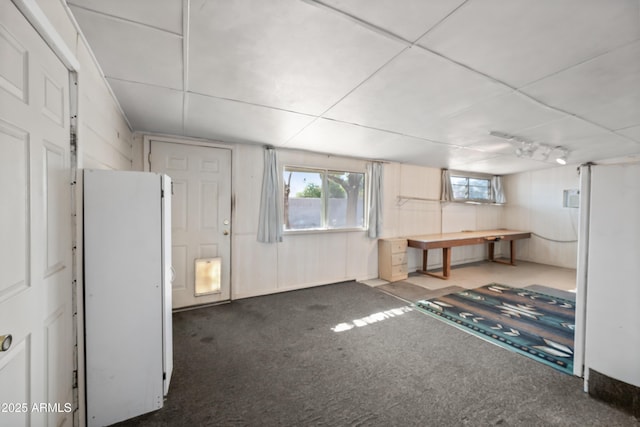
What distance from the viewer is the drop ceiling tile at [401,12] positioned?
1.18 metres

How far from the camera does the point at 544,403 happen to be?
1.73 meters

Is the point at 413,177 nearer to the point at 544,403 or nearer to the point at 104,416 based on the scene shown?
the point at 544,403

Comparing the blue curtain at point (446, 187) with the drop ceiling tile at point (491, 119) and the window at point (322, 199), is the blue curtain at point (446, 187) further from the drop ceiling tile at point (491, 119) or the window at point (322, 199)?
the drop ceiling tile at point (491, 119)

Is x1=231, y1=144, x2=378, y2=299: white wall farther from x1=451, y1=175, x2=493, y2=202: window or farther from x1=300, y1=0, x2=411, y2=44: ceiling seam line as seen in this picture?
x1=451, y1=175, x2=493, y2=202: window

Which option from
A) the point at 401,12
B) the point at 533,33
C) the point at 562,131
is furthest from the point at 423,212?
the point at 401,12

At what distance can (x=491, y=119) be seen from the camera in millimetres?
2664

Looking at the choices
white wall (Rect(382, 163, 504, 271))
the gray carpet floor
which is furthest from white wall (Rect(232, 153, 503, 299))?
the gray carpet floor

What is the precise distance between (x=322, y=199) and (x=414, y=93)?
8.07ft

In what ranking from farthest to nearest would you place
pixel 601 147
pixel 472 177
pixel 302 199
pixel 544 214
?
pixel 472 177 < pixel 544 214 < pixel 302 199 < pixel 601 147

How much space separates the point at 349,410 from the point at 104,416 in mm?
1509

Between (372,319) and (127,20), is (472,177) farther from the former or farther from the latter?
(127,20)

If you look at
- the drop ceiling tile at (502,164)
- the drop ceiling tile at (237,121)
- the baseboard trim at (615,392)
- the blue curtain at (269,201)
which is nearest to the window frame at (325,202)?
the blue curtain at (269,201)

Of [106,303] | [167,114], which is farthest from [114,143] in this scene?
[106,303]

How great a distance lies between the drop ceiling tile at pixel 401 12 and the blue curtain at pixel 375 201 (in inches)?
132
